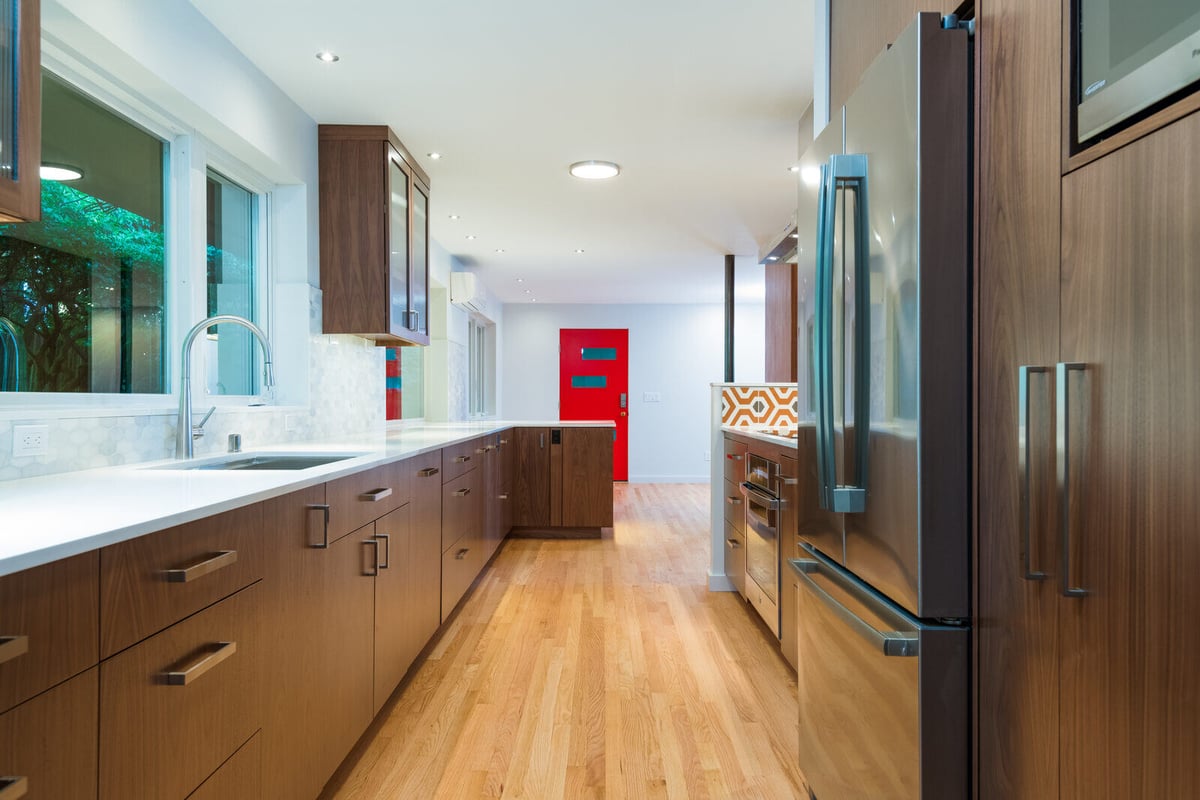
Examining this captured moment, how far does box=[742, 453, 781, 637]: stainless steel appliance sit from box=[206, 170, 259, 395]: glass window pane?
214 centimetres

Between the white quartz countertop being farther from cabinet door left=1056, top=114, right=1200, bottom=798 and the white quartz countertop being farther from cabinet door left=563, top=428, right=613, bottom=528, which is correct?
cabinet door left=563, top=428, right=613, bottom=528

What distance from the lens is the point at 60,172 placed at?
1.85 metres

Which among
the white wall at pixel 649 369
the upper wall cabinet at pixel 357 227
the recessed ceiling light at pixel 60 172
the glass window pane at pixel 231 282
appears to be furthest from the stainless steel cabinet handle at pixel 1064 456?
the white wall at pixel 649 369

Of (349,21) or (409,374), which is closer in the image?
→ (349,21)

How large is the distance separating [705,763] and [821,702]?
489 millimetres

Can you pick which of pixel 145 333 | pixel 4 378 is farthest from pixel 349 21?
pixel 4 378

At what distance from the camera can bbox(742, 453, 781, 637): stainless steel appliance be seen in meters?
2.70

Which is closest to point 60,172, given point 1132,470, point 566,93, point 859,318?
point 566,93

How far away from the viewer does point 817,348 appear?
60.9 inches

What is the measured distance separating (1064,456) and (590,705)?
1.80 metres

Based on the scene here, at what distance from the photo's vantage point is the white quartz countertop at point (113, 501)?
2.80ft

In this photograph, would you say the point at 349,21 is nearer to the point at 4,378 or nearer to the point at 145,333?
the point at 145,333

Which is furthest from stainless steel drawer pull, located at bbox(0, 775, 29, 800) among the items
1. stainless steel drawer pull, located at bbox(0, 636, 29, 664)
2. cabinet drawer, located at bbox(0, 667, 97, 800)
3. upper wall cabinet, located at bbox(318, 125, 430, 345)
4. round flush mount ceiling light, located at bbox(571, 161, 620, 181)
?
round flush mount ceiling light, located at bbox(571, 161, 620, 181)

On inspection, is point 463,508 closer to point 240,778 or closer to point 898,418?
point 240,778
